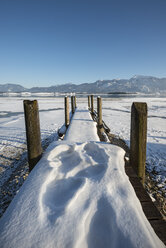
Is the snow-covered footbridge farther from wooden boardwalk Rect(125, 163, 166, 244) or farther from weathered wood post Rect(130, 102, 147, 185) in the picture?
weathered wood post Rect(130, 102, 147, 185)

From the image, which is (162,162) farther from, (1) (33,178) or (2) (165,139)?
(1) (33,178)

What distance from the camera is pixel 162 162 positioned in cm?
546

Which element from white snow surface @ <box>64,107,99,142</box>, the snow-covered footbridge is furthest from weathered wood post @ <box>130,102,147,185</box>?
white snow surface @ <box>64,107,99,142</box>

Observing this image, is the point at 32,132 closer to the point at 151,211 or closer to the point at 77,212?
the point at 77,212

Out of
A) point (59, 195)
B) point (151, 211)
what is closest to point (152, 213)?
point (151, 211)

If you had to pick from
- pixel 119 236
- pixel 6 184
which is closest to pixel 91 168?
pixel 119 236

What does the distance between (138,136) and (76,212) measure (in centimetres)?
162

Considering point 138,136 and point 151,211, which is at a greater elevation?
point 138,136

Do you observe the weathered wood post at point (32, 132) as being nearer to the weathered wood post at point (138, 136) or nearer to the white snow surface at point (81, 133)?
the white snow surface at point (81, 133)

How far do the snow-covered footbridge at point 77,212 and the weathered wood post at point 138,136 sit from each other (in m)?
0.60

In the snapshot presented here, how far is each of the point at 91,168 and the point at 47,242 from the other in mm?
1064

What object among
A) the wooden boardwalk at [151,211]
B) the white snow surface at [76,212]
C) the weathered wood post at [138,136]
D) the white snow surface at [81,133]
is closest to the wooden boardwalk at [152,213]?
the wooden boardwalk at [151,211]

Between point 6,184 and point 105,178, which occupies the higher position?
point 105,178

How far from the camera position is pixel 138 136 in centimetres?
232
